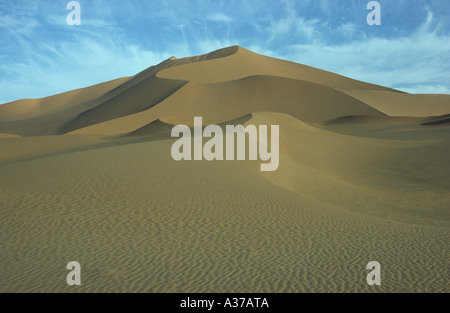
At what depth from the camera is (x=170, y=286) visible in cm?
584

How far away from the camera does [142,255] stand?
7.02 meters

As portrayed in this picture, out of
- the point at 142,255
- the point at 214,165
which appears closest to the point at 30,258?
the point at 142,255

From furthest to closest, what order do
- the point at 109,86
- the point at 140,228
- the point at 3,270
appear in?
the point at 109,86
the point at 140,228
the point at 3,270

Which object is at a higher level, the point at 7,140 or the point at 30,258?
the point at 7,140

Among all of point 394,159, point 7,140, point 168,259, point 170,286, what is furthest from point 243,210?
point 7,140

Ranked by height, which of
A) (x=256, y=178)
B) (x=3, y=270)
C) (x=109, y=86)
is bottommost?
(x=3, y=270)

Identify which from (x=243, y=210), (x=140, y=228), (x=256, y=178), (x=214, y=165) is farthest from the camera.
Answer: (x=214, y=165)

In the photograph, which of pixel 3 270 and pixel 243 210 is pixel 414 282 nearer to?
pixel 243 210

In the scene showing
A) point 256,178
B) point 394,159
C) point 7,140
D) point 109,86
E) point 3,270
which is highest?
point 109,86

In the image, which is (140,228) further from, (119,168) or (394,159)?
(394,159)

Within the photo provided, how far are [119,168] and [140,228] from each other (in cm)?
625

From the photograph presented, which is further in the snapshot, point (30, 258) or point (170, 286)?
point (30, 258)
